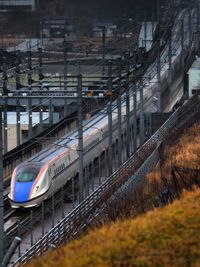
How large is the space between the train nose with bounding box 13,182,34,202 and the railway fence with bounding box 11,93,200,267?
968 mm

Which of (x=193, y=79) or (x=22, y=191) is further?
(x=193, y=79)

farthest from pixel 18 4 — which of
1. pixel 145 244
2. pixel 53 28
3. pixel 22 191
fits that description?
pixel 145 244

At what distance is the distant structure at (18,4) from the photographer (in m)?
35.8

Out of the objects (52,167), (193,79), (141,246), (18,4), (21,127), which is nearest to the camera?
(141,246)

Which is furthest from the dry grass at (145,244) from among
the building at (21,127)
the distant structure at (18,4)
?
the distant structure at (18,4)

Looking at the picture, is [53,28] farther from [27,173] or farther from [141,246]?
[141,246]

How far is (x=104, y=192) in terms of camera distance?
9.09 m

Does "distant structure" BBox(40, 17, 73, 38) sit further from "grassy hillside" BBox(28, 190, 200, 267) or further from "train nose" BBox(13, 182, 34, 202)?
"grassy hillside" BBox(28, 190, 200, 267)

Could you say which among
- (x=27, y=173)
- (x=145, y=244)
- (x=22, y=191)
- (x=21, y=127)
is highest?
(x=145, y=244)

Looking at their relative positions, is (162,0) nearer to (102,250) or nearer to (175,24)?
(175,24)

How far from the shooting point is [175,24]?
28344 mm

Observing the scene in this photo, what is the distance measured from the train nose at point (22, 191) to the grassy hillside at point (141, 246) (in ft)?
11.6

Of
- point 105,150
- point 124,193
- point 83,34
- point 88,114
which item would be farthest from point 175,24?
point 124,193

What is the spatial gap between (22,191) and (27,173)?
1.26 feet
